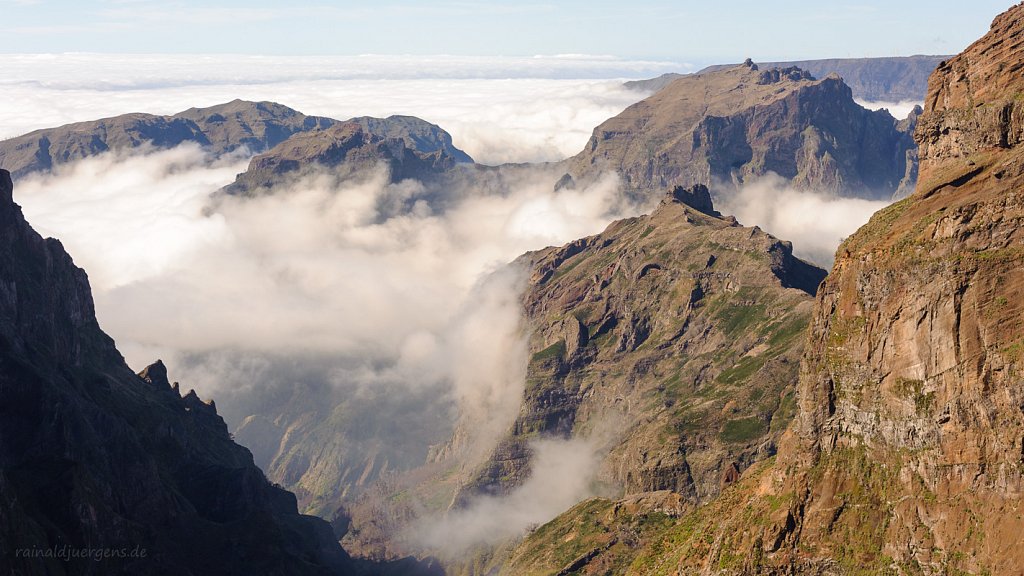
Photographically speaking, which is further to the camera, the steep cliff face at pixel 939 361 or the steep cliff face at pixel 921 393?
the steep cliff face at pixel 921 393

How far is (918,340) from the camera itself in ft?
556

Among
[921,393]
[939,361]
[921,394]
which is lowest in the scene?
[921,394]

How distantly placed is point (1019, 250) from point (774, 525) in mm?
71520

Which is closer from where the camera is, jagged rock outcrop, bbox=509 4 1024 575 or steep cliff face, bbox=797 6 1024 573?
steep cliff face, bbox=797 6 1024 573

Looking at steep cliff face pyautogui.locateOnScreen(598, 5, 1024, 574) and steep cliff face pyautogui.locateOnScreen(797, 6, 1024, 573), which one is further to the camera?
steep cliff face pyautogui.locateOnScreen(598, 5, 1024, 574)

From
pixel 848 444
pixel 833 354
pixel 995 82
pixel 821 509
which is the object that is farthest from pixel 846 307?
pixel 995 82

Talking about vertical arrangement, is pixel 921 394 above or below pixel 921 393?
below

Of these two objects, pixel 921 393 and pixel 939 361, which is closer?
pixel 939 361

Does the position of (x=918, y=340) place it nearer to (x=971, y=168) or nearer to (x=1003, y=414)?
(x=1003, y=414)

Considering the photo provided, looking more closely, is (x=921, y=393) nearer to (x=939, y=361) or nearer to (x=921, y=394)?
(x=921, y=394)

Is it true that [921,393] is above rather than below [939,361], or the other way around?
below

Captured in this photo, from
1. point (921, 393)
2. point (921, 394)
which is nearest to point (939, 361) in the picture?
point (921, 393)

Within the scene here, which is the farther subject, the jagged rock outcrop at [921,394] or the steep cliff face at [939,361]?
the jagged rock outcrop at [921,394]

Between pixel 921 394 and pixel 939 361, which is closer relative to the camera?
pixel 939 361
